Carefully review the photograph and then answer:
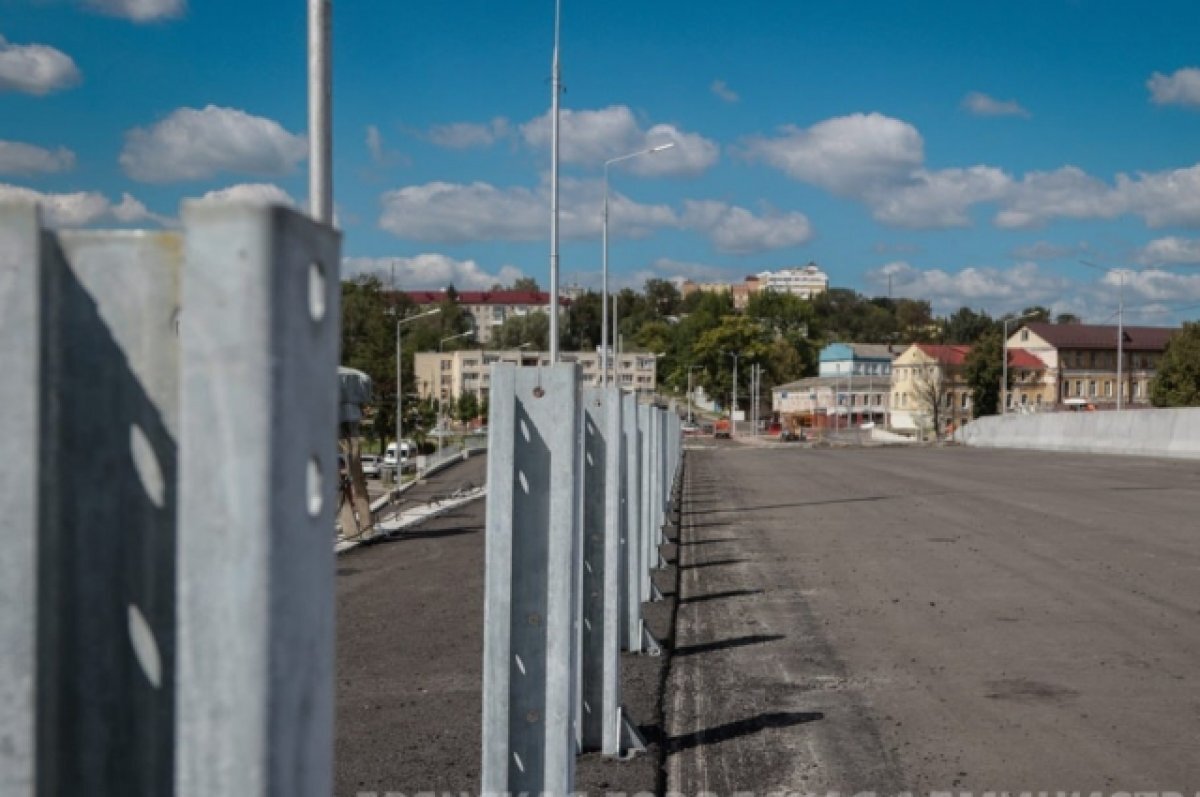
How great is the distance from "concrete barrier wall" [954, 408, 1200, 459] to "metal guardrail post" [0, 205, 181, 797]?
49.4 m

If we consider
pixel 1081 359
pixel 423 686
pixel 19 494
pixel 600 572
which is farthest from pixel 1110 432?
pixel 1081 359

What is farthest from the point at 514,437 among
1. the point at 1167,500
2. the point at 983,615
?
the point at 1167,500

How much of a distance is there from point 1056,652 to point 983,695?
1.70m

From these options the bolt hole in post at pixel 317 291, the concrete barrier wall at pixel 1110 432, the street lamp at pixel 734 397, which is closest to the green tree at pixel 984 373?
the street lamp at pixel 734 397

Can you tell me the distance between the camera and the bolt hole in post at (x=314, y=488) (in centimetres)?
192

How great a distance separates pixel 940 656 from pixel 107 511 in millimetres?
9079

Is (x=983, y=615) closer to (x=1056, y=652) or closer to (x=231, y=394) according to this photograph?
(x=1056, y=652)

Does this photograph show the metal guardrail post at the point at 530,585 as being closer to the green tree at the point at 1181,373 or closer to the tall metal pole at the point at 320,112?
the tall metal pole at the point at 320,112

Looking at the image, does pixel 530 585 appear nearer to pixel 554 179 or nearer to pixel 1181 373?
pixel 554 179

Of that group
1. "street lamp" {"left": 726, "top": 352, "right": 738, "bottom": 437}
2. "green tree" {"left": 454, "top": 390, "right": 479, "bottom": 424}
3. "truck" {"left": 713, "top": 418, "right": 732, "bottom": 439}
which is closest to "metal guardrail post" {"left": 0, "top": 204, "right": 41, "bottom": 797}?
"green tree" {"left": 454, "top": 390, "right": 479, "bottom": 424}

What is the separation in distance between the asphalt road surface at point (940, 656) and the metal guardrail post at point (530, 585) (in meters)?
1.64

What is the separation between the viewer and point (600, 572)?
7.97 metres

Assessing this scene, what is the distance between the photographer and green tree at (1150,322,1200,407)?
11200 cm

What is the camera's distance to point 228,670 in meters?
1.83
